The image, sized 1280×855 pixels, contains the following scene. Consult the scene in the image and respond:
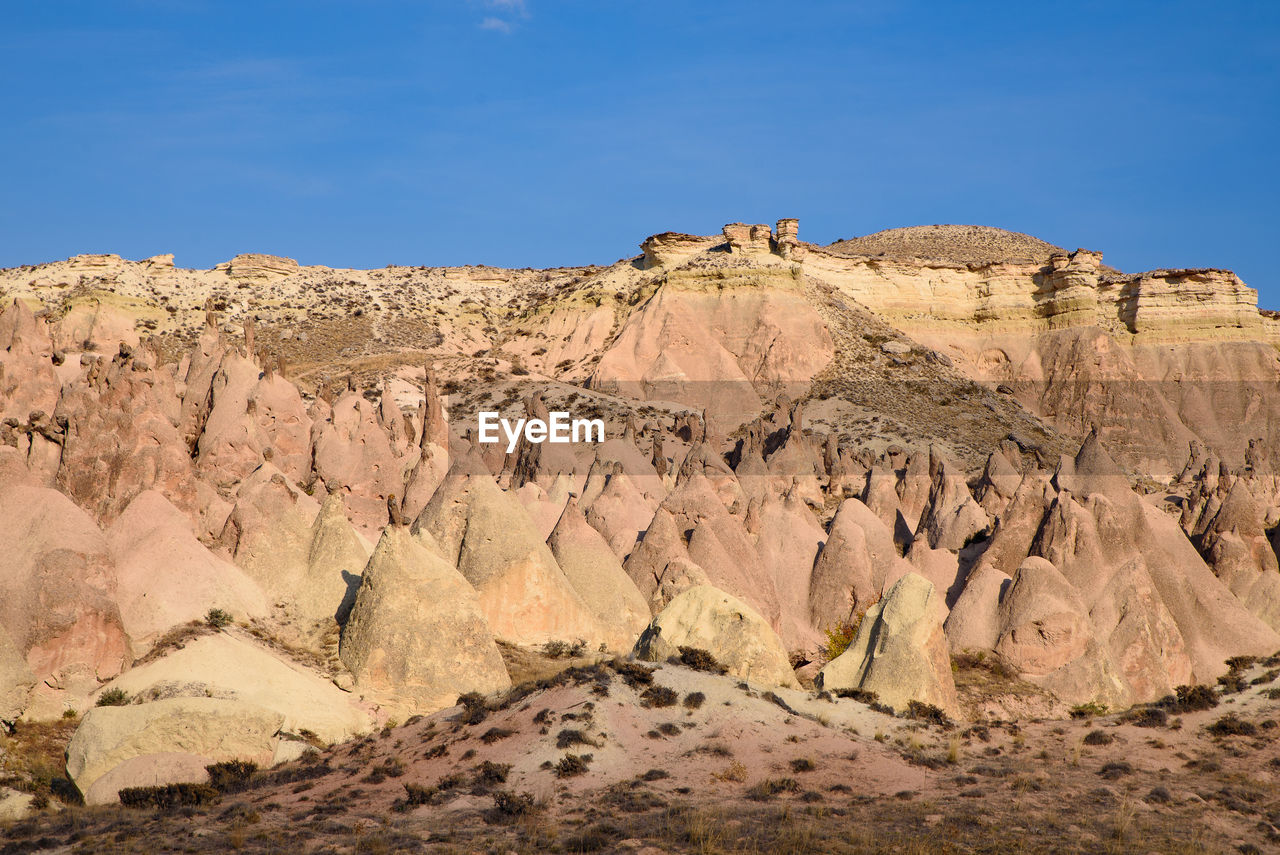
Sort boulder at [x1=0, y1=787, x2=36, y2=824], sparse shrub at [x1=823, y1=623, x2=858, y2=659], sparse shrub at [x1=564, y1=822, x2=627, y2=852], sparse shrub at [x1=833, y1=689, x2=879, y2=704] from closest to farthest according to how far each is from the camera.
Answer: sparse shrub at [x1=564, y1=822, x2=627, y2=852]
boulder at [x1=0, y1=787, x2=36, y2=824]
sparse shrub at [x1=833, y1=689, x2=879, y2=704]
sparse shrub at [x1=823, y1=623, x2=858, y2=659]

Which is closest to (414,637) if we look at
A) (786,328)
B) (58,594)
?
(58,594)

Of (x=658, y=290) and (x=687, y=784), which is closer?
(x=687, y=784)

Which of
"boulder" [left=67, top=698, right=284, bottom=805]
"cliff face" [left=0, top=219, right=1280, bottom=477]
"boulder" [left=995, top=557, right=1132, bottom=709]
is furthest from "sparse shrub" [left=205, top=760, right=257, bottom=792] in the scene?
"cliff face" [left=0, top=219, right=1280, bottom=477]

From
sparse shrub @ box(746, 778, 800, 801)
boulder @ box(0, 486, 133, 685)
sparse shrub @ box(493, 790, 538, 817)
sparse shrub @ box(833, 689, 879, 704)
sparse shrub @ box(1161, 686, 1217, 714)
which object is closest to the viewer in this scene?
sparse shrub @ box(493, 790, 538, 817)

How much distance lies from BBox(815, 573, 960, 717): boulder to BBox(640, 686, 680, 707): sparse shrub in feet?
16.5

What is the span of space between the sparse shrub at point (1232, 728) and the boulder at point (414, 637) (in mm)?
14219

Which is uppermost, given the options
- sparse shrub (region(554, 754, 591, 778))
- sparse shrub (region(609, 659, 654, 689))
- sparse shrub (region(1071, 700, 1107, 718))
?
sparse shrub (region(609, 659, 654, 689))

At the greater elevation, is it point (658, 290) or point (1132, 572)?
point (658, 290)

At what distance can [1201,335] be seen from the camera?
8738cm

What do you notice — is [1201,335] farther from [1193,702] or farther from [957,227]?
[1193,702]

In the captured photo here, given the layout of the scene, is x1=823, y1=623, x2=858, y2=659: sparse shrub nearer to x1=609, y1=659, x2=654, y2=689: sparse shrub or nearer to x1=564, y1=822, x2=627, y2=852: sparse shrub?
x1=609, y1=659, x2=654, y2=689: sparse shrub

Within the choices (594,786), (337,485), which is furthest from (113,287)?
(594,786)

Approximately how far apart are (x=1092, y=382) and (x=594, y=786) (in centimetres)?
7584

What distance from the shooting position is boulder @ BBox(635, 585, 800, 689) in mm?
22297
